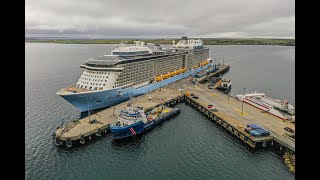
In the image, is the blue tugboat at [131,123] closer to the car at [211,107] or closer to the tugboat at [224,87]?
the car at [211,107]

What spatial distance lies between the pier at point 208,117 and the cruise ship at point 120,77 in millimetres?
2565

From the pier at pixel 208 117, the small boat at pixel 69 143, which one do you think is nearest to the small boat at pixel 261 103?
the pier at pixel 208 117

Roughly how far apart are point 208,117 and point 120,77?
22089mm

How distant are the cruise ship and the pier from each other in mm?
2565

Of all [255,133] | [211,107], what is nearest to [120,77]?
[211,107]

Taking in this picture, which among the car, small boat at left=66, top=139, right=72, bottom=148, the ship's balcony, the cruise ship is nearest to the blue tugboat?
small boat at left=66, top=139, right=72, bottom=148

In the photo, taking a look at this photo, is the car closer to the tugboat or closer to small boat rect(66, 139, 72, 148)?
the tugboat

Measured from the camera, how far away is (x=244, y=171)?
35.7 m

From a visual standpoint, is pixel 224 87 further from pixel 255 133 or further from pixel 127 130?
pixel 127 130

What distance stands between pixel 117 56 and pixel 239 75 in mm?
62980

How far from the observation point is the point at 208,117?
55469 mm

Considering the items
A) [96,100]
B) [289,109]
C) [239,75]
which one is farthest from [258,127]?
[239,75]
